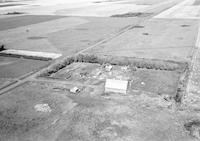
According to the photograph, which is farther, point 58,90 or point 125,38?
point 125,38

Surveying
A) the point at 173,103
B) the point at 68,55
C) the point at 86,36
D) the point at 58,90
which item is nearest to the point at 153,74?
the point at 173,103


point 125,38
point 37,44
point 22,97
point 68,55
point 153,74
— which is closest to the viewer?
point 22,97

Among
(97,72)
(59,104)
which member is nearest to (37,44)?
(97,72)

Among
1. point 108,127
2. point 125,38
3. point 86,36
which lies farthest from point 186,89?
point 86,36

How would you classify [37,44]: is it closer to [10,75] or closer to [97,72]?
[10,75]

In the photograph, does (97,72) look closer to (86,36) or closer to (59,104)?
(59,104)

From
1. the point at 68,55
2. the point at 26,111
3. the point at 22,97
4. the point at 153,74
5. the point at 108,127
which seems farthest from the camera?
the point at 68,55

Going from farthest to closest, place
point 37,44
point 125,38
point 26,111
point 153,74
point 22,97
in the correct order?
point 125,38
point 37,44
point 153,74
point 22,97
point 26,111

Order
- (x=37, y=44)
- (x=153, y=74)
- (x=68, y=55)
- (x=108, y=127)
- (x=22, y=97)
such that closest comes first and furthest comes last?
(x=108, y=127) < (x=22, y=97) < (x=153, y=74) < (x=68, y=55) < (x=37, y=44)

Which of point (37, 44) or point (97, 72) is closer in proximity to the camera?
point (97, 72)
